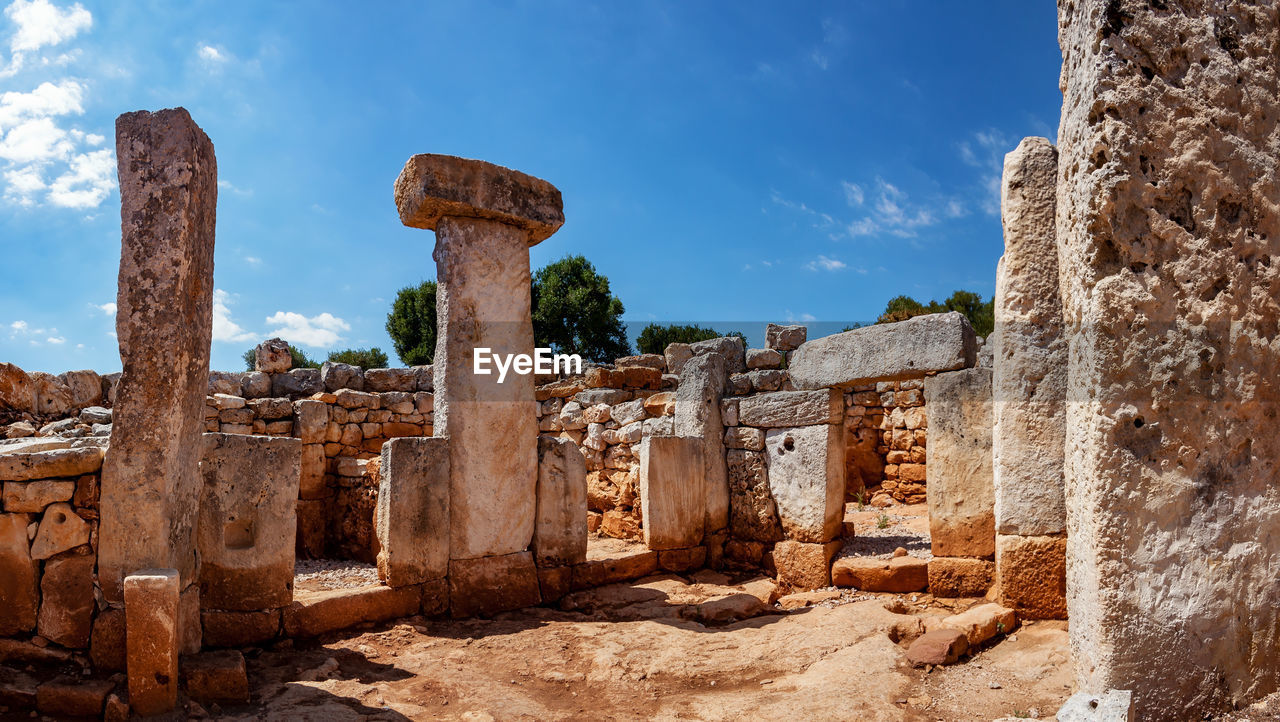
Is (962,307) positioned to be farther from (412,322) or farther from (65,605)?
(65,605)

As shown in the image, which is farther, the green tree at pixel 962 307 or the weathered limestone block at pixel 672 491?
the green tree at pixel 962 307

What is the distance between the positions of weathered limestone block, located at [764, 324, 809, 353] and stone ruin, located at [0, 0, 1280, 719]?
2176 mm

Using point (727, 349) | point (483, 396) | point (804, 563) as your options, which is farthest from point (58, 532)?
point (727, 349)

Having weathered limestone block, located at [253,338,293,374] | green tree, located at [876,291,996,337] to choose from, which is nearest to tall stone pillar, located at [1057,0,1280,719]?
weathered limestone block, located at [253,338,293,374]

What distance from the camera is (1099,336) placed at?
262 cm

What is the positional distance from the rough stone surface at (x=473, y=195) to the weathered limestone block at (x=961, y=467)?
318cm

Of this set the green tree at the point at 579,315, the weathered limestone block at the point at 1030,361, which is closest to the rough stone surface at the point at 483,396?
the weathered limestone block at the point at 1030,361

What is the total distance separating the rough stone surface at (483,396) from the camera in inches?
223

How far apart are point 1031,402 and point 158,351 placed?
4.79 metres

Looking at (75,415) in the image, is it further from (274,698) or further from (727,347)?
(727,347)

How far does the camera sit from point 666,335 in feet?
91.7

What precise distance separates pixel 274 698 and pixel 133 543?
1.02 metres

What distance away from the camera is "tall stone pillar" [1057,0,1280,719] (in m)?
2.56

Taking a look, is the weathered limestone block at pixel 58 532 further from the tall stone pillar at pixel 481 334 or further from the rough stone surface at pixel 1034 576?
the rough stone surface at pixel 1034 576
